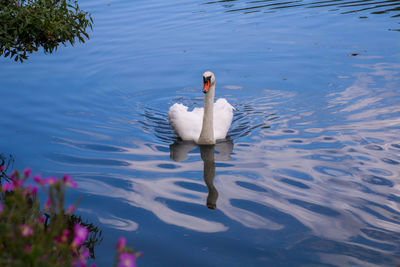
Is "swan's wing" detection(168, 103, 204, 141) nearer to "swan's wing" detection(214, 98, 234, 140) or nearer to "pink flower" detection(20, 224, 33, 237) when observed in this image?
"swan's wing" detection(214, 98, 234, 140)

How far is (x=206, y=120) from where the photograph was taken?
941 centimetres

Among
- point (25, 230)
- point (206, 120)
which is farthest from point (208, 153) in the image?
point (25, 230)

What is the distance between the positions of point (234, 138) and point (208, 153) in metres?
0.87

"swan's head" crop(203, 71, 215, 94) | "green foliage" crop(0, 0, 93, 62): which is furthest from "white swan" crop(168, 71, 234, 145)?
"green foliage" crop(0, 0, 93, 62)

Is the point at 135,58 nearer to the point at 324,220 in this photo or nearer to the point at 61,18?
the point at 61,18

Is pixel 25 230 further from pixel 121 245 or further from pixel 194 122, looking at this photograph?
pixel 194 122

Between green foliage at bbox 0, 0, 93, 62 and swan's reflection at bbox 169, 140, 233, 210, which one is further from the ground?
green foliage at bbox 0, 0, 93, 62

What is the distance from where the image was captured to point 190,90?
12969 millimetres

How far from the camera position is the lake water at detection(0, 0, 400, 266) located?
20.6 ft

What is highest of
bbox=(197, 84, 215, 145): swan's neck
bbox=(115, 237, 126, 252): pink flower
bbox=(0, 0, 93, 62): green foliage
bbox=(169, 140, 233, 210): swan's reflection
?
bbox=(0, 0, 93, 62): green foliage

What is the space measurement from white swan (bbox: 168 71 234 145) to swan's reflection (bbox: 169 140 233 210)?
0.13 m

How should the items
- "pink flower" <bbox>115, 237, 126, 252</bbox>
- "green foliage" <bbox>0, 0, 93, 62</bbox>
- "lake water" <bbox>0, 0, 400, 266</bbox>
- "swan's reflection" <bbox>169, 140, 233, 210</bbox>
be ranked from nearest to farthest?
1. "pink flower" <bbox>115, 237, 126, 252</bbox>
2. "lake water" <bbox>0, 0, 400, 266</bbox>
3. "green foliage" <bbox>0, 0, 93, 62</bbox>
4. "swan's reflection" <bbox>169, 140, 233, 210</bbox>

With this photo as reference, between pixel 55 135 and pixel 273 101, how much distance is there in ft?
15.6

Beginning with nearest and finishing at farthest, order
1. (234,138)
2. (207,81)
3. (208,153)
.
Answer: (208,153)
(207,81)
(234,138)
